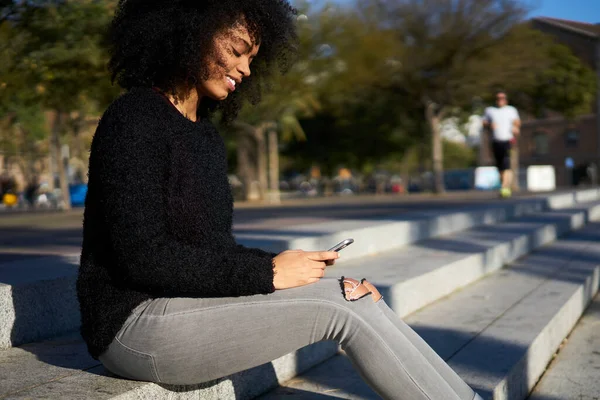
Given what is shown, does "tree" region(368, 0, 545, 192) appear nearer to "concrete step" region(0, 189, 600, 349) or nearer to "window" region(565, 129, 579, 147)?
"concrete step" region(0, 189, 600, 349)

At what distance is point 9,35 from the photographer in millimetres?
9547

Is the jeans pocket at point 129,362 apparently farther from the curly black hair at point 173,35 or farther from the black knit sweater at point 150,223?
the curly black hair at point 173,35

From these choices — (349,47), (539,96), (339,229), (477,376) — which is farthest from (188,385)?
(539,96)

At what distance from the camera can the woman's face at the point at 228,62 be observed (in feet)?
7.50

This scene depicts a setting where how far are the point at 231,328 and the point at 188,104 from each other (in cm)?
76

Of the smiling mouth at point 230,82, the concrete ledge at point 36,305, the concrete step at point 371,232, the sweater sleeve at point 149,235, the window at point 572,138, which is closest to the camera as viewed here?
the sweater sleeve at point 149,235

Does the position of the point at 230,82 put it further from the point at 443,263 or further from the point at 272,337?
the point at 443,263

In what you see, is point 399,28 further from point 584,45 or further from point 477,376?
point 477,376

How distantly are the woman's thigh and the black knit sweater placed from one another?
5 centimetres

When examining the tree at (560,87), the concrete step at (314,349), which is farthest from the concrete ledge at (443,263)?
the tree at (560,87)

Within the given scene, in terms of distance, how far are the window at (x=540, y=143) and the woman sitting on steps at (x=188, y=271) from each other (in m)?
59.8

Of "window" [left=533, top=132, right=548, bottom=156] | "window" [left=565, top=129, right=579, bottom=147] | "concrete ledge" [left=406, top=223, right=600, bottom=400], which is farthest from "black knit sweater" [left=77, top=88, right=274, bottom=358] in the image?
"window" [left=533, top=132, right=548, bottom=156]

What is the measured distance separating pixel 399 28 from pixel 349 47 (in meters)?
1.89

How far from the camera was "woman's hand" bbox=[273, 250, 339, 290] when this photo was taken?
2.12 meters
